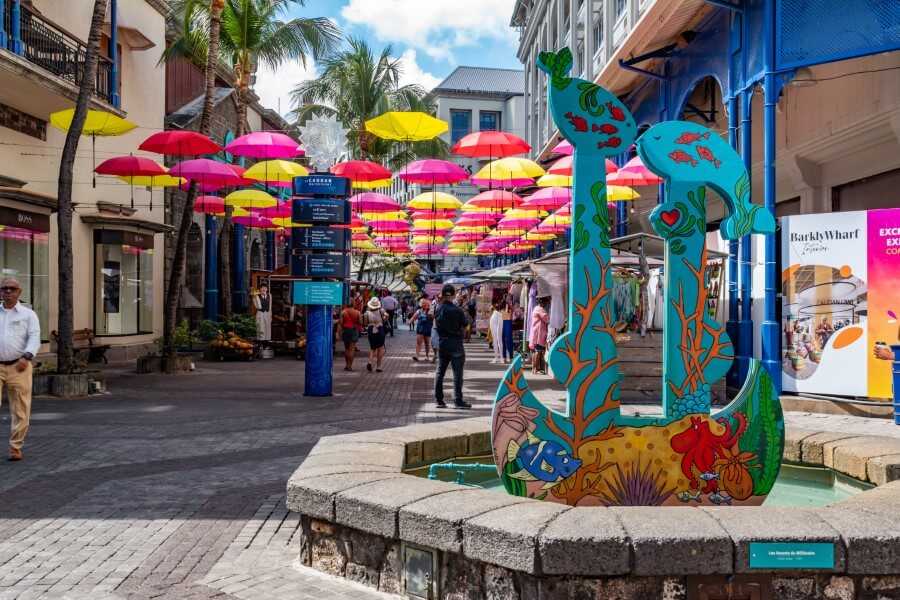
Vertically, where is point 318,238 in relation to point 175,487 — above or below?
above

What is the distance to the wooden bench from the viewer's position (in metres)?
19.0

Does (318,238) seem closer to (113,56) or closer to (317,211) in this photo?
(317,211)

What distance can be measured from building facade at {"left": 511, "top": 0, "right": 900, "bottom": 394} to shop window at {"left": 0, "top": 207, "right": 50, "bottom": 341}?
12.3 m

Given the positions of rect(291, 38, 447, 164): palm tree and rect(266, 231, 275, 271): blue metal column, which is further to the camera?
rect(266, 231, 275, 271): blue metal column

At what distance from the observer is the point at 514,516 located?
3.97m

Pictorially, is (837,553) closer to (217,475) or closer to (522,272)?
(217,475)

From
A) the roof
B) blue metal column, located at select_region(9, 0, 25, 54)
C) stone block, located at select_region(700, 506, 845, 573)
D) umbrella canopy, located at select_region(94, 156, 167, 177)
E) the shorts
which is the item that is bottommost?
stone block, located at select_region(700, 506, 845, 573)

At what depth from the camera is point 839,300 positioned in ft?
39.4

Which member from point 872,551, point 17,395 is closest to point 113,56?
point 17,395

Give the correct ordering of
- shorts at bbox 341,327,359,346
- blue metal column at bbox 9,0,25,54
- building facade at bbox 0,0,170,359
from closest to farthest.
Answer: blue metal column at bbox 9,0,25,54 → building facade at bbox 0,0,170,359 → shorts at bbox 341,327,359,346

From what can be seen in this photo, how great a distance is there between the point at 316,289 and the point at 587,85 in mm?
9034

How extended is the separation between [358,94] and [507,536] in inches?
1193

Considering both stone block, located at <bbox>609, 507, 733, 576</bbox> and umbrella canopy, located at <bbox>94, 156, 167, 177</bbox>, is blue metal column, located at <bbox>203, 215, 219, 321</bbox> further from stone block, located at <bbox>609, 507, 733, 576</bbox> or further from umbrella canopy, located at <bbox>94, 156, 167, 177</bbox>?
stone block, located at <bbox>609, 507, 733, 576</bbox>

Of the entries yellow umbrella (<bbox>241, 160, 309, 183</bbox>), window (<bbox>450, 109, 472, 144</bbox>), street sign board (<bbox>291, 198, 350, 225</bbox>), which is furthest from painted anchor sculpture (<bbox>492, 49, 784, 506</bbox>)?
window (<bbox>450, 109, 472, 144</bbox>)
